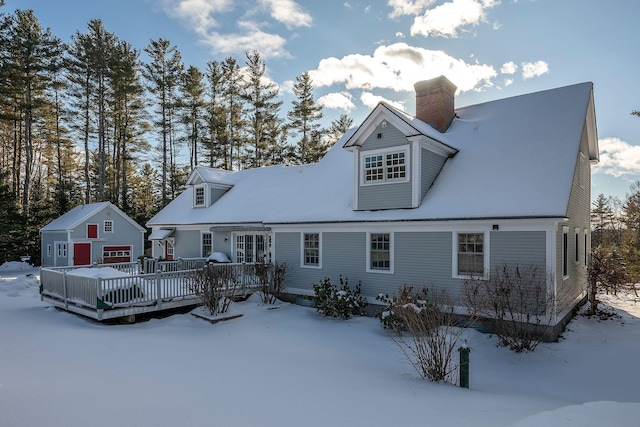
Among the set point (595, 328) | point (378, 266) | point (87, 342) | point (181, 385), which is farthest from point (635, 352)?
point (87, 342)

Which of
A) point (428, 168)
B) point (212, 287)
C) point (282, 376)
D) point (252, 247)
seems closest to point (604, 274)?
point (428, 168)

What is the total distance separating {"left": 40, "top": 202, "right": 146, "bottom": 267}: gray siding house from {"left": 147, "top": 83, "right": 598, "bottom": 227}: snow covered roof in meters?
13.5

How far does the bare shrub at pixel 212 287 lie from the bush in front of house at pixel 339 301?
2853mm

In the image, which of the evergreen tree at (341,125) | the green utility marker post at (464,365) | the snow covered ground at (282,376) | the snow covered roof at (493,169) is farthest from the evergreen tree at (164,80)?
the green utility marker post at (464,365)

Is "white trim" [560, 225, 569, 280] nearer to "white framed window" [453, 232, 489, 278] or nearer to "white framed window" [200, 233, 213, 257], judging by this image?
"white framed window" [453, 232, 489, 278]

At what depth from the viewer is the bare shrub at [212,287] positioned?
438 inches

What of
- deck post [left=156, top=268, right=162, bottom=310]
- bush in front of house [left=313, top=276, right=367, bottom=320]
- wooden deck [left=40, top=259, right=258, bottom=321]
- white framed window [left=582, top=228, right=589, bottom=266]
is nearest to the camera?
wooden deck [left=40, top=259, right=258, bottom=321]

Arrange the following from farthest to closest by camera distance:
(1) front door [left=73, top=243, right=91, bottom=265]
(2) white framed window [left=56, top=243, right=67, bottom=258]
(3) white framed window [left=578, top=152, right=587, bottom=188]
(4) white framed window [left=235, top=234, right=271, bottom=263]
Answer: (2) white framed window [left=56, top=243, right=67, bottom=258] < (1) front door [left=73, top=243, right=91, bottom=265] < (4) white framed window [left=235, top=234, right=271, bottom=263] < (3) white framed window [left=578, top=152, right=587, bottom=188]

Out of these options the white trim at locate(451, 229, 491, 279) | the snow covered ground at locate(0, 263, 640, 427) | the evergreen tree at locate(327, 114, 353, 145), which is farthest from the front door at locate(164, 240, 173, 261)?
the evergreen tree at locate(327, 114, 353, 145)

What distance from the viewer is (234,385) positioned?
5.78m

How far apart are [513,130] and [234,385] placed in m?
11.8

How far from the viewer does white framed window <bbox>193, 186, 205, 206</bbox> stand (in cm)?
2127

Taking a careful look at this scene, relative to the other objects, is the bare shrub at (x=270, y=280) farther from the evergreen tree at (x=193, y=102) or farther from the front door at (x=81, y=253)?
the evergreen tree at (x=193, y=102)

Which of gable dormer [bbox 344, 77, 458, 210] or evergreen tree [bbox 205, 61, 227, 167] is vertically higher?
evergreen tree [bbox 205, 61, 227, 167]
